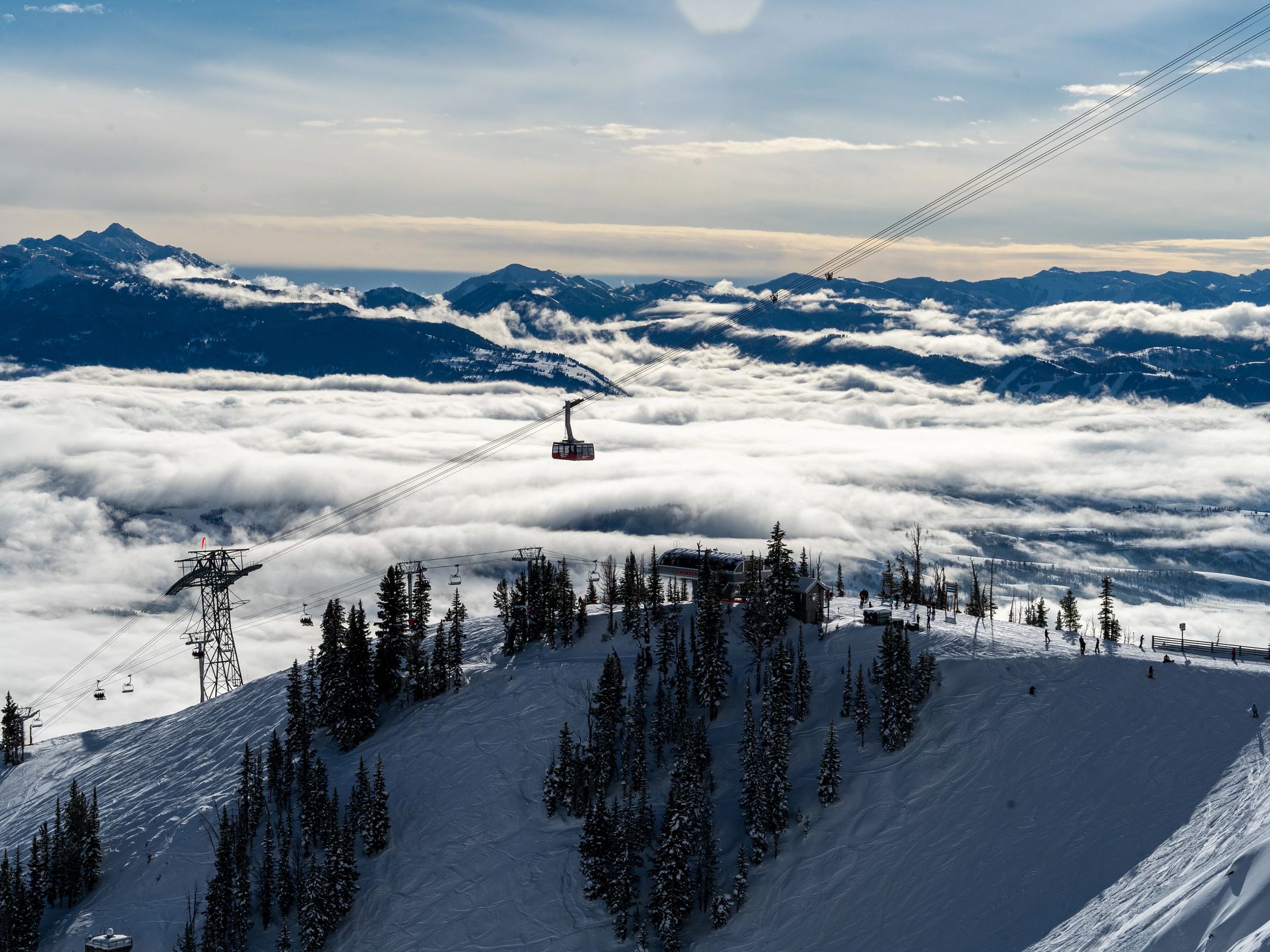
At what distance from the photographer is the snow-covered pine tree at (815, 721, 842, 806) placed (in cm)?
8912

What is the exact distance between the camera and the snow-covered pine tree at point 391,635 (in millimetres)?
128875


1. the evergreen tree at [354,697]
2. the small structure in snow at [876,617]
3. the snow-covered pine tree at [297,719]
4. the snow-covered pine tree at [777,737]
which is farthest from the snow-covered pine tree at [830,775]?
the snow-covered pine tree at [297,719]

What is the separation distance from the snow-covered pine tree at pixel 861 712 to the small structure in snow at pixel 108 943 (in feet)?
234

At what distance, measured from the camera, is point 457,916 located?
91.4m

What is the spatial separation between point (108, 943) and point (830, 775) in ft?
225

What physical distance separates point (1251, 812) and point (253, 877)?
91044 mm

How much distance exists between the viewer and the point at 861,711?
96438 millimetres

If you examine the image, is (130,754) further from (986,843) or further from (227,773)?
(986,843)

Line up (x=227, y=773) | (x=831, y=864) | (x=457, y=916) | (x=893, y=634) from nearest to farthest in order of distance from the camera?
(x=831, y=864) < (x=457, y=916) < (x=893, y=634) < (x=227, y=773)

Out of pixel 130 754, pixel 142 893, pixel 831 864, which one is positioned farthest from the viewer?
pixel 130 754

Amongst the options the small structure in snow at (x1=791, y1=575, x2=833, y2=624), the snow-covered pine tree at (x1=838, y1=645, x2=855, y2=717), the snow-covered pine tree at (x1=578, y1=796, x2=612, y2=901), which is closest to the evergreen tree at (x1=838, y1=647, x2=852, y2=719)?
the snow-covered pine tree at (x1=838, y1=645, x2=855, y2=717)

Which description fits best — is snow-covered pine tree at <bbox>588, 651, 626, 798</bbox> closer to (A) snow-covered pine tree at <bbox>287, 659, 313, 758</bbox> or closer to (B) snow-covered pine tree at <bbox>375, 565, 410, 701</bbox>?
(B) snow-covered pine tree at <bbox>375, 565, 410, 701</bbox>

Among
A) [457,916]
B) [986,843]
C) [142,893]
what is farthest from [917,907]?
[142,893]

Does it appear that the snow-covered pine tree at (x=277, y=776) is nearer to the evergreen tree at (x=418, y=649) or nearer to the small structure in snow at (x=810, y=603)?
→ the evergreen tree at (x=418, y=649)
